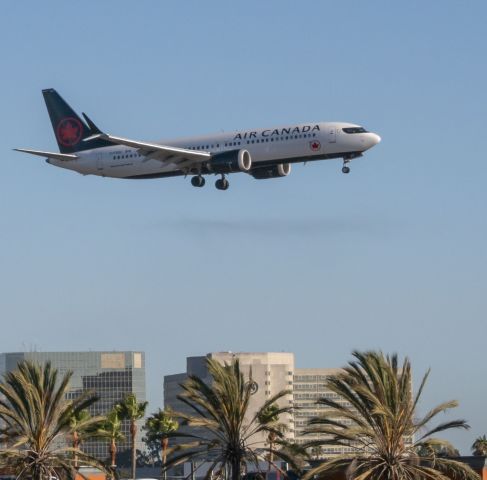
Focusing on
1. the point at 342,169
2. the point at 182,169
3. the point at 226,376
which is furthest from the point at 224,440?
the point at 182,169

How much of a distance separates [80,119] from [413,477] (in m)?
73.7

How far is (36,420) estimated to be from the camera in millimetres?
65000

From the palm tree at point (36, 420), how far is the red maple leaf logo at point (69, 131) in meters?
61.6

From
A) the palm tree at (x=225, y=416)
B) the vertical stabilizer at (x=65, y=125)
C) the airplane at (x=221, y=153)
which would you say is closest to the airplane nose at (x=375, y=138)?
the airplane at (x=221, y=153)

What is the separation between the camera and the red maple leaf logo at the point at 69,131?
412 ft

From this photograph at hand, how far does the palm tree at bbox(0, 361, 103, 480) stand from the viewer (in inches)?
2542

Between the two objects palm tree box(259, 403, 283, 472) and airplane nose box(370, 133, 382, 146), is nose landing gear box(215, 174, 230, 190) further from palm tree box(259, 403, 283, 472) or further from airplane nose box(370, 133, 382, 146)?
palm tree box(259, 403, 283, 472)

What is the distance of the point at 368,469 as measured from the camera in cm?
6159

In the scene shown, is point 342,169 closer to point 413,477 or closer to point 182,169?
point 182,169

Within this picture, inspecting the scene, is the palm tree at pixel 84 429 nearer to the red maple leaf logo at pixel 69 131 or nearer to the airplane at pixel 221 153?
the airplane at pixel 221 153

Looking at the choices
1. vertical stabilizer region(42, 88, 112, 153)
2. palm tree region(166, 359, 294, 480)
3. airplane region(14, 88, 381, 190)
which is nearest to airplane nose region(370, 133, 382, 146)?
airplane region(14, 88, 381, 190)

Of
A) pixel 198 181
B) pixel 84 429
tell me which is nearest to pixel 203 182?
pixel 198 181

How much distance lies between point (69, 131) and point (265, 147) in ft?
92.5

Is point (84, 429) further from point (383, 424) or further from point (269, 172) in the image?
point (269, 172)
